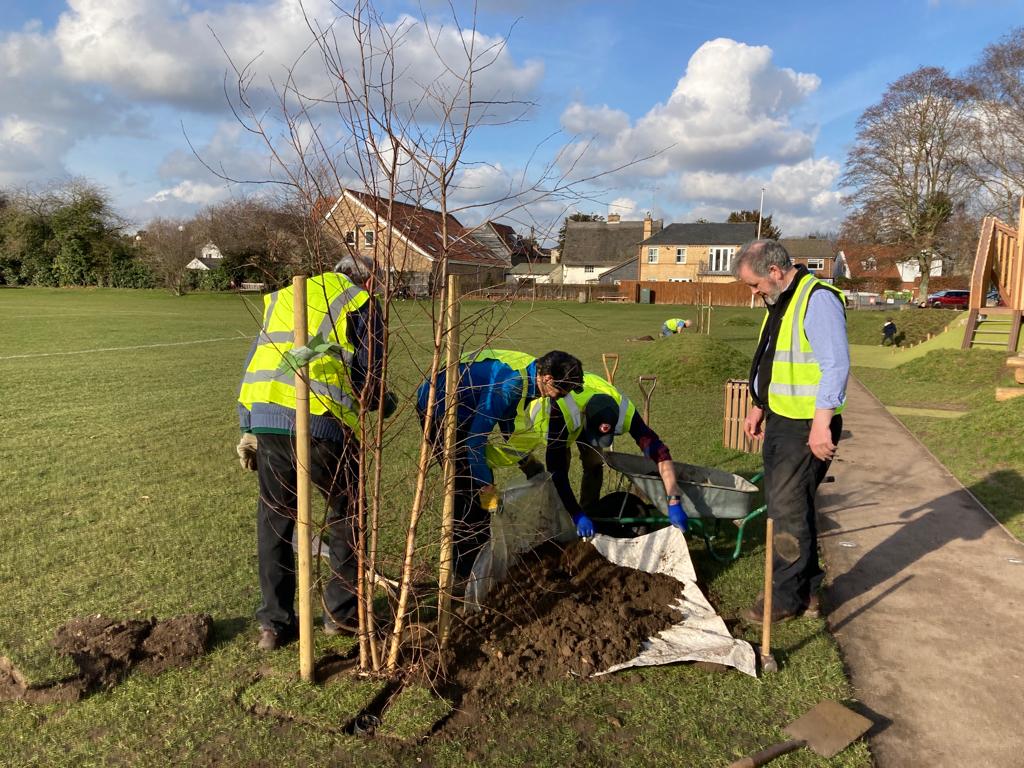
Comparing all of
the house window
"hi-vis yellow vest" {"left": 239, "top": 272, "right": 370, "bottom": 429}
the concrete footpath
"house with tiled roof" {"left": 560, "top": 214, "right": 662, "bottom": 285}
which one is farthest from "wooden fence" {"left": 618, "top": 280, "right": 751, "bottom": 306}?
"hi-vis yellow vest" {"left": 239, "top": 272, "right": 370, "bottom": 429}

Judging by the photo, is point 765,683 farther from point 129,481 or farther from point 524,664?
point 129,481

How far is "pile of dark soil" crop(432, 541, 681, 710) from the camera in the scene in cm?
309

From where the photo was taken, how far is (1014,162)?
99.1 ft

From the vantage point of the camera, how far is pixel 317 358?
9.20 feet

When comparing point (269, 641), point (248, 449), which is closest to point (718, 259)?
point (248, 449)

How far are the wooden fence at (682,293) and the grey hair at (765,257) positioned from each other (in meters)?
46.1

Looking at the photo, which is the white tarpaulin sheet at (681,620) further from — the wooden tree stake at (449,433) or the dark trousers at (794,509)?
the wooden tree stake at (449,433)

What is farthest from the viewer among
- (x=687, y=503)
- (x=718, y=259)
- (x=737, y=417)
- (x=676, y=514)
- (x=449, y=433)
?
(x=718, y=259)

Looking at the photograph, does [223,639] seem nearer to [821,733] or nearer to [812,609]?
[821,733]

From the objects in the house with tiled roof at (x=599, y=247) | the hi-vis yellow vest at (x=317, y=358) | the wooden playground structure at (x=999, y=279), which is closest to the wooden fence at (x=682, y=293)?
the house with tiled roof at (x=599, y=247)

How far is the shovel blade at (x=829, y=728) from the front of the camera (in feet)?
8.77

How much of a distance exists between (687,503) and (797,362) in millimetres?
1090

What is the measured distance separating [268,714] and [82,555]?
2431 millimetres

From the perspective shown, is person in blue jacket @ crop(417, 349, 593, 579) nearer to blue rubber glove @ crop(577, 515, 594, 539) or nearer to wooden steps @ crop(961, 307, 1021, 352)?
blue rubber glove @ crop(577, 515, 594, 539)
